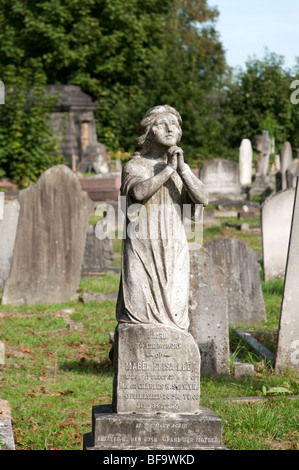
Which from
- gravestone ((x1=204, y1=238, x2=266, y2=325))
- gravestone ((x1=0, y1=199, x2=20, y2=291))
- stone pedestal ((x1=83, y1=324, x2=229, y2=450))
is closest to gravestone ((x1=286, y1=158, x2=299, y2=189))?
gravestone ((x1=0, y1=199, x2=20, y2=291))

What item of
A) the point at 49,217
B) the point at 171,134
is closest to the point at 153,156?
the point at 171,134

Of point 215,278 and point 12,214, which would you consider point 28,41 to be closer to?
point 12,214

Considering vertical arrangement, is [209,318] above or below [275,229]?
below

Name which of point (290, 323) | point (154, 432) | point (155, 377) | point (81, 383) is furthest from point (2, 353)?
point (154, 432)

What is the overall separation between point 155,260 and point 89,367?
313cm

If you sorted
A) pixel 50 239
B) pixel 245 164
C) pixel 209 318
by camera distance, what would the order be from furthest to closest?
1. pixel 245 164
2. pixel 50 239
3. pixel 209 318

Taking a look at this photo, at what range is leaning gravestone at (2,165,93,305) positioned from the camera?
38.2ft

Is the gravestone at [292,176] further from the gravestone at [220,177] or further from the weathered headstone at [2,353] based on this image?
the weathered headstone at [2,353]

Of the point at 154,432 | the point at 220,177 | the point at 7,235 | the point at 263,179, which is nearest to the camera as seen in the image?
the point at 154,432

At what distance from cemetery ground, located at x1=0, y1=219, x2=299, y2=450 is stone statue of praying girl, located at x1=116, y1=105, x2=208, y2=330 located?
1.28 metres

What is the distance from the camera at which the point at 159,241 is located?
18.8ft

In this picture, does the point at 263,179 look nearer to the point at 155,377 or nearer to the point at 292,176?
the point at 292,176

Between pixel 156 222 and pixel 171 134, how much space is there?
655mm

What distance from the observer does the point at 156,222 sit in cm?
575
